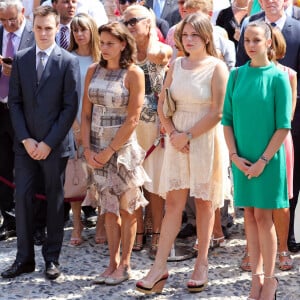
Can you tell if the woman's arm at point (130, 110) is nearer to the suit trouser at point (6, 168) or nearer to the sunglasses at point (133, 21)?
the sunglasses at point (133, 21)

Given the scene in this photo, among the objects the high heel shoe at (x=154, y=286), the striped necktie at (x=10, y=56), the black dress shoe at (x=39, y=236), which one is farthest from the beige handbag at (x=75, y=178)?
the high heel shoe at (x=154, y=286)

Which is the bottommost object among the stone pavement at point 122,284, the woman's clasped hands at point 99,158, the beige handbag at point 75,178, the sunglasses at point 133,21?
the stone pavement at point 122,284

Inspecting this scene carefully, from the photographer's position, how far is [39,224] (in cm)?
653

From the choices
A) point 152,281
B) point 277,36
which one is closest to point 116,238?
point 152,281

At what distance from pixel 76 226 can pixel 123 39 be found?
6.13 feet

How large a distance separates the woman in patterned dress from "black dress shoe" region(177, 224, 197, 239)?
1.01 meters

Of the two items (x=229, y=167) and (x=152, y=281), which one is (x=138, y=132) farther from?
(x=152, y=281)

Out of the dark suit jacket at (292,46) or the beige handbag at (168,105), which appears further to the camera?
the dark suit jacket at (292,46)

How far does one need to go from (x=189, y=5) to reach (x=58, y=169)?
185cm

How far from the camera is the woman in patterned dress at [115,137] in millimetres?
5344

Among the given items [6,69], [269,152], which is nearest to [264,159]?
[269,152]

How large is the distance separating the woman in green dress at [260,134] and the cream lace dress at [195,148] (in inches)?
9.2

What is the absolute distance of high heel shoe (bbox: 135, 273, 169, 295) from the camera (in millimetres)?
5156

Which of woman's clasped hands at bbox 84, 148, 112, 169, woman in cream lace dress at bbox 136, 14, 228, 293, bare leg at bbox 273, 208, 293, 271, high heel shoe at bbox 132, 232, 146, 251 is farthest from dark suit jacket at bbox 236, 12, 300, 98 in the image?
high heel shoe at bbox 132, 232, 146, 251
